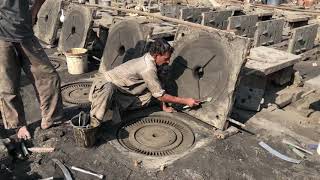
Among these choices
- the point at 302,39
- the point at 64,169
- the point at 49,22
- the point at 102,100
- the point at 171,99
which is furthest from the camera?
the point at 49,22

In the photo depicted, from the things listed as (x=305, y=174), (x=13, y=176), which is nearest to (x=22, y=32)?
(x=13, y=176)

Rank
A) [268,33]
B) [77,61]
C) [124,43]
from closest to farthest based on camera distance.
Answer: [124,43] < [77,61] < [268,33]

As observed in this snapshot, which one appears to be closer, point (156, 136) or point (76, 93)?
point (156, 136)

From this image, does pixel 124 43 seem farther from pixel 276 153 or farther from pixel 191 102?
pixel 276 153

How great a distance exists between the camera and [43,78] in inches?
196

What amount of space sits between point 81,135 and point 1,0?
214 cm

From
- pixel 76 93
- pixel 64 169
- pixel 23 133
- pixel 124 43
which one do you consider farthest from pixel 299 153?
pixel 76 93

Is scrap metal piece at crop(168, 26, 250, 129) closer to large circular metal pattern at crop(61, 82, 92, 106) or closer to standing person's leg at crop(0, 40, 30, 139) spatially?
large circular metal pattern at crop(61, 82, 92, 106)

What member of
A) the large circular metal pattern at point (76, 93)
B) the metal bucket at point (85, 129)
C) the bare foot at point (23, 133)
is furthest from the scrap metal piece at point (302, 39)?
the bare foot at point (23, 133)

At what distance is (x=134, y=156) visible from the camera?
4750mm

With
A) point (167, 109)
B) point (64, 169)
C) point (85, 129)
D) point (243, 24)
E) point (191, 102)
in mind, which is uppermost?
point (243, 24)

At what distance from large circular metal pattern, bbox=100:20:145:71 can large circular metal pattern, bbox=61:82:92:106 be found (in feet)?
2.31

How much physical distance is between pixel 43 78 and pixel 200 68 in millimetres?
2601

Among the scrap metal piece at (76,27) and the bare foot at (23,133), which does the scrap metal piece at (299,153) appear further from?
the scrap metal piece at (76,27)
